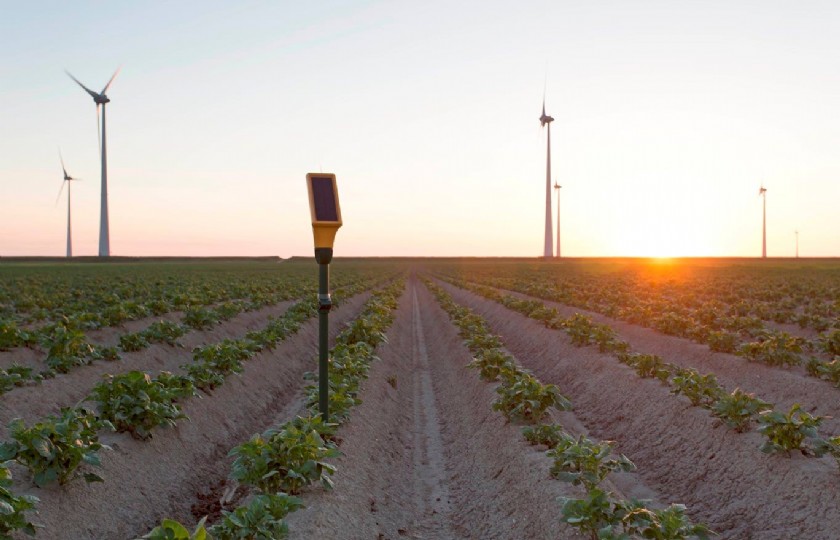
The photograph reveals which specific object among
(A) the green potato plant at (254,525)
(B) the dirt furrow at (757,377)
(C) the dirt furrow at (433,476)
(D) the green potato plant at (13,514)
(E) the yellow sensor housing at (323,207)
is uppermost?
(E) the yellow sensor housing at (323,207)

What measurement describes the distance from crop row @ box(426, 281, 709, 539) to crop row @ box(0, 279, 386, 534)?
4.87m

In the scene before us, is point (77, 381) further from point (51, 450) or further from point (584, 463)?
point (584, 463)

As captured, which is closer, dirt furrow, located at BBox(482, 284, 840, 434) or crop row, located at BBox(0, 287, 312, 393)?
crop row, located at BBox(0, 287, 312, 393)

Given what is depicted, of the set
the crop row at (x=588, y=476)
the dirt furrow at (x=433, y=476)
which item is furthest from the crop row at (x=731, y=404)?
the dirt furrow at (x=433, y=476)

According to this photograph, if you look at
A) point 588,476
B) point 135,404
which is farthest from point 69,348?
point 588,476

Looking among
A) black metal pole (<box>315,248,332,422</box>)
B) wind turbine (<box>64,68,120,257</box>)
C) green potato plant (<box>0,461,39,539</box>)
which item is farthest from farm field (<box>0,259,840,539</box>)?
wind turbine (<box>64,68,120,257</box>)

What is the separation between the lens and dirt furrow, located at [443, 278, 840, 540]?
7.38 meters

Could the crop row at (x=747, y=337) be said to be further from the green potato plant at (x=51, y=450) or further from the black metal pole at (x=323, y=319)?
the green potato plant at (x=51, y=450)

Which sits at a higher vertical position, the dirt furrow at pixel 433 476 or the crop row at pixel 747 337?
the crop row at pixel 747 337

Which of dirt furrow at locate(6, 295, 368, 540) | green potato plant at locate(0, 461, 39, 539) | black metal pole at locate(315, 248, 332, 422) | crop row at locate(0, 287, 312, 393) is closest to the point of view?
green potato plant at locate(0, 461, 39, 539)

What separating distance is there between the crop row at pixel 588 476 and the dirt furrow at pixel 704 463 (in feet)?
2.84

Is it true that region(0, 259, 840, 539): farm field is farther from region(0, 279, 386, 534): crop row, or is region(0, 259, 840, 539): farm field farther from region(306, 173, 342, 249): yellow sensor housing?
region(306, 173, 342, 249): yellow sensor housing

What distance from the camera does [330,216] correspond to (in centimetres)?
887

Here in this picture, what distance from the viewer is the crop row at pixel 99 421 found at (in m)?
6.89
